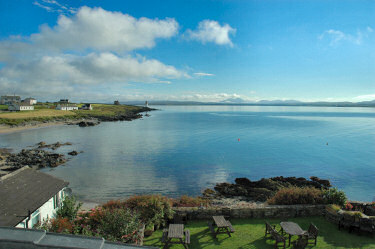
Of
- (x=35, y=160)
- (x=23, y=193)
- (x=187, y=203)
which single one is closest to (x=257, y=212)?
(x=187, y=203)

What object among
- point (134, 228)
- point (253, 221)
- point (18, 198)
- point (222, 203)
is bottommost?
point (222, 203)

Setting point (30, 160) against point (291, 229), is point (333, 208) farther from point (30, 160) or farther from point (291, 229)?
point (30, 160)

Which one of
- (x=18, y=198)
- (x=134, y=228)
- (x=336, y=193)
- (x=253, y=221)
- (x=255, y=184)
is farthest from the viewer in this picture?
(x=255, y=184)

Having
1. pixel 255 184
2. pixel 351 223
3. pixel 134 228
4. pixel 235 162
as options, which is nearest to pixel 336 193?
pixel 351 223

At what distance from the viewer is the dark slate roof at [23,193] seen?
414 inches

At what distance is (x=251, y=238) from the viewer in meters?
11.7

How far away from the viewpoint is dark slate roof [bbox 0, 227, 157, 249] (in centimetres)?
270

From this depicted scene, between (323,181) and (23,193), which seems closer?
(23,193)

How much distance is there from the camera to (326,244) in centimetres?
1112

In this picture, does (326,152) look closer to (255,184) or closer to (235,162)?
(235,162)

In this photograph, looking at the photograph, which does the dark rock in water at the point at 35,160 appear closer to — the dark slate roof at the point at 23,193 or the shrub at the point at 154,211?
the dark slate roof at the point at 23,193

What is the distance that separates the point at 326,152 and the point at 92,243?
196 feet

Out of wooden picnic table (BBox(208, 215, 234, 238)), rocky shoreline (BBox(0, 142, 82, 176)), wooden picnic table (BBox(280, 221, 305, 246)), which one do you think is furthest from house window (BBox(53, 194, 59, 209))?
rocky shoreline (BBox(0, 142, 82, 176))

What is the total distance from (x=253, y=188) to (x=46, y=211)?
21561 millimetres
